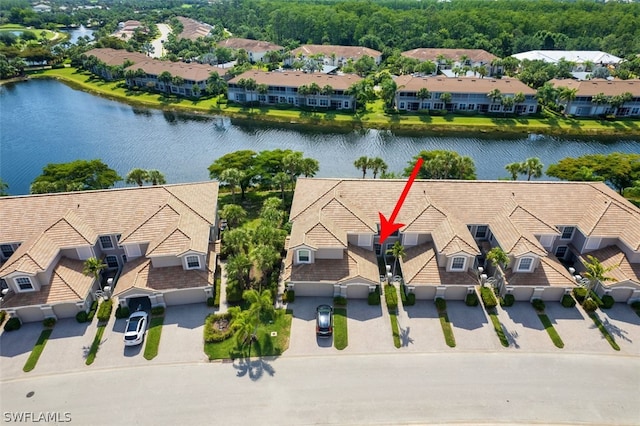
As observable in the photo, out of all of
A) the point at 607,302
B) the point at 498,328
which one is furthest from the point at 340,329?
the point at 607,302

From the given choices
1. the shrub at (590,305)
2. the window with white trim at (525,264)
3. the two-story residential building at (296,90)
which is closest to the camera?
the shrub at (590,305)

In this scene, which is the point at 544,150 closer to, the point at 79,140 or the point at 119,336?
the point at 119,336

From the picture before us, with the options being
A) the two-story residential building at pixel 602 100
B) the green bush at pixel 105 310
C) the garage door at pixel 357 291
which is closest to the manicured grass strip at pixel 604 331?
the garage door at pixel 357 291

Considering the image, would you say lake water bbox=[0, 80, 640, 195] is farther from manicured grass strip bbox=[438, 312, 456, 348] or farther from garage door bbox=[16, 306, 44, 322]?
manicured grass strip bbox=[438, 312, 456, 348]

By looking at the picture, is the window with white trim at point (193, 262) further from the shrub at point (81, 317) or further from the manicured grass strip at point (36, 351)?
the manicured grass strip at point (36, 351)

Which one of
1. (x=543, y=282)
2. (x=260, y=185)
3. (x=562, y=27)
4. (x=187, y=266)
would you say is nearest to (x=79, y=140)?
(x=260, y=185)

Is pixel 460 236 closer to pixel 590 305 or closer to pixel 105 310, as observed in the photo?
pixel 590 305

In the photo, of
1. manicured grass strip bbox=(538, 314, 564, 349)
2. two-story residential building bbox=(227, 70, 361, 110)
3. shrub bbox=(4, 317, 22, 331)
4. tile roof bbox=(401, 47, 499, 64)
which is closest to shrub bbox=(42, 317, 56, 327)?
shrub bbox=(4, 317, 22, 331)

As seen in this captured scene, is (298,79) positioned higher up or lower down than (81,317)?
higher up
